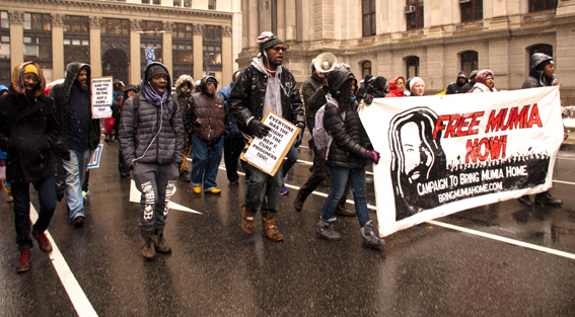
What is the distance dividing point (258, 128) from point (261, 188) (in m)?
0.76

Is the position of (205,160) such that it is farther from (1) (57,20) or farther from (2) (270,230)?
(1) (57,20)

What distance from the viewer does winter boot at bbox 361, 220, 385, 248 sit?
4.88m

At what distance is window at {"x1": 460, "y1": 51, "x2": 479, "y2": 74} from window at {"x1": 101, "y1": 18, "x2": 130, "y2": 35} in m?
49.2

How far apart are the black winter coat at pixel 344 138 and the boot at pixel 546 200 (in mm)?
3276

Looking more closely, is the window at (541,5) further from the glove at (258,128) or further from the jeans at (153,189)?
the jeans at (153,189)

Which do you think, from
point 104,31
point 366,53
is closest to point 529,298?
point 366,53

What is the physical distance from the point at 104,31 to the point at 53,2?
6709mm

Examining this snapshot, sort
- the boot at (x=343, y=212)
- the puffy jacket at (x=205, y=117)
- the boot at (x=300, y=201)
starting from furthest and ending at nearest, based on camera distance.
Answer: the puffy jacket at (x=205, y=117) < the boot at (x=300, y=201) < the boot at (x=343, y=212)

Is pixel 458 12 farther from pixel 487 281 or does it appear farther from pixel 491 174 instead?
pixel 487 281

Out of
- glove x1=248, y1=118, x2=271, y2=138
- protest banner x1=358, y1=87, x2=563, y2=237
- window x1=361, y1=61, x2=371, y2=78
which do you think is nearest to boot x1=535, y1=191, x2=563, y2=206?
protest banner x1=358, y1=87, x2=563, y2=237

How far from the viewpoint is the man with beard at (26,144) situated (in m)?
4.49

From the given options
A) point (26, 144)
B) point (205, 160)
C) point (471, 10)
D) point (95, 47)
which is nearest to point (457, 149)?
point (205, 160)

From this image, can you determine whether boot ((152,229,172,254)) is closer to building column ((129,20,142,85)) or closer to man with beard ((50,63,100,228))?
man with beard ((50,63,100,228))

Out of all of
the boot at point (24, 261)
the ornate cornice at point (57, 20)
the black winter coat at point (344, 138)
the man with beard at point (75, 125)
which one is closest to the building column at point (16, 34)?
the ornate cornice at point (57, 20)
